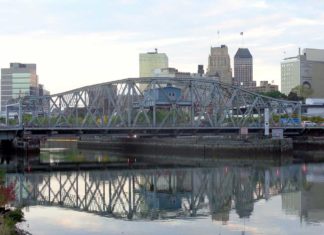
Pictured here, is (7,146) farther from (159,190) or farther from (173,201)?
(173,201)

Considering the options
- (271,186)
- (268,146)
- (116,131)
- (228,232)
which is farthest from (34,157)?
(228,232)

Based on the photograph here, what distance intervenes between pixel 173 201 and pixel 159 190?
7.43 m

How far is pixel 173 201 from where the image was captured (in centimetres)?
4788

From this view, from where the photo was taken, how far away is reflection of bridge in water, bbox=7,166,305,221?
4309 cm

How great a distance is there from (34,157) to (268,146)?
39.5m

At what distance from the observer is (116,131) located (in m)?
103

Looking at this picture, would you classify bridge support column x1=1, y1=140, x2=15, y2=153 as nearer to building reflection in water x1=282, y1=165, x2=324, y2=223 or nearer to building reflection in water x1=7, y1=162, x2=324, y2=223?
building reflection in water x1=7, y1=162, x2=324, y2=223

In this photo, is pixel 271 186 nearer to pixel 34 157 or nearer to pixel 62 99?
pixel 34 157

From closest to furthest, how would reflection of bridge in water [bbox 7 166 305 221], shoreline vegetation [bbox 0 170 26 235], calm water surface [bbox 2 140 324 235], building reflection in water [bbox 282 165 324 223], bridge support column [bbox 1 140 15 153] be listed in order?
shoreline vegetation [bbox 0 170 26 235] → calm water surface [bbox 2 140 324 235] → building reflection in water [bbox 282 165 324 223] → reflection of bridge in water [bbox 7 166 305 221] → bridge support column [bbox 1 140 15 153]

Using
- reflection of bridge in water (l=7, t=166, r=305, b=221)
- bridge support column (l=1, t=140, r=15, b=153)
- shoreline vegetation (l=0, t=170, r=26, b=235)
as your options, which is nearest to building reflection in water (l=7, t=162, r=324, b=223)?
reflection of bridge in water (l=7, t=166, r=305, b=221)

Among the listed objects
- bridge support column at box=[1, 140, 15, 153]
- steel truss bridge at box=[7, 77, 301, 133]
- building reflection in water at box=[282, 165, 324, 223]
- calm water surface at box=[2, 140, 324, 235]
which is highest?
steel truss bridge at box=[7, 77, 301, 133]

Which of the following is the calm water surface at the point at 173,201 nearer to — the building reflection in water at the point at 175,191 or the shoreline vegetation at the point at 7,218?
the building reflection in water at the point at 175,191

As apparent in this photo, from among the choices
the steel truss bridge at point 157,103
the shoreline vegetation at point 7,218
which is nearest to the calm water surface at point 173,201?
the shoreline vegetation at point 7,218

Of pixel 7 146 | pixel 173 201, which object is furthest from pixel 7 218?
pixel 7 146
